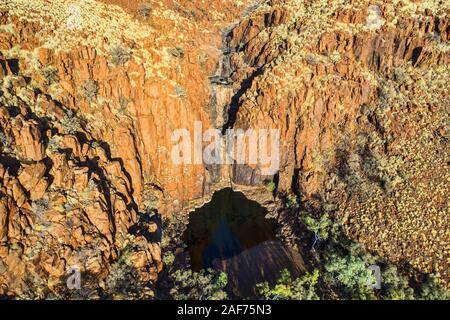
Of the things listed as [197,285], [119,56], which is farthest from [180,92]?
[197,285]

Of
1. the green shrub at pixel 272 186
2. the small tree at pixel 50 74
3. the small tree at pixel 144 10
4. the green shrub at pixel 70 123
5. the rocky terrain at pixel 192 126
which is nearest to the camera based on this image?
the rocky terrain at pixel 192 126

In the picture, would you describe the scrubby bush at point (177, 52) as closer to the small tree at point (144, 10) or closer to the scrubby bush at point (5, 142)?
the small tree at point (144, 10)

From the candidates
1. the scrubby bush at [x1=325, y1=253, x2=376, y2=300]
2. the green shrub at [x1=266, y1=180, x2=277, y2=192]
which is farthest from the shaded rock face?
the scrubby bush at [x1=325, y1=253, x2=376, y2=300]

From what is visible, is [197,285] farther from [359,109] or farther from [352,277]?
[359,109]

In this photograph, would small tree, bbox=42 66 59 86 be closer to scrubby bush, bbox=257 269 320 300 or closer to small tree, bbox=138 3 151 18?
small tree, bbox=138 3 151 18

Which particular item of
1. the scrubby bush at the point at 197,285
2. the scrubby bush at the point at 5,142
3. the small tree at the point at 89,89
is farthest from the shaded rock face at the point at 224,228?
the scrubby bush at the point at 5,142

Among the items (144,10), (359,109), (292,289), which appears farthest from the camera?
(144,10)

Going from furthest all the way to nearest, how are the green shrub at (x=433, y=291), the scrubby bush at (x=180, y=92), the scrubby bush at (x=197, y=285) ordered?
the scrubby bush at (x=180, y=92), the scrubby bush at (x=197, y=285), the green shrub at (x=433, y=291)
